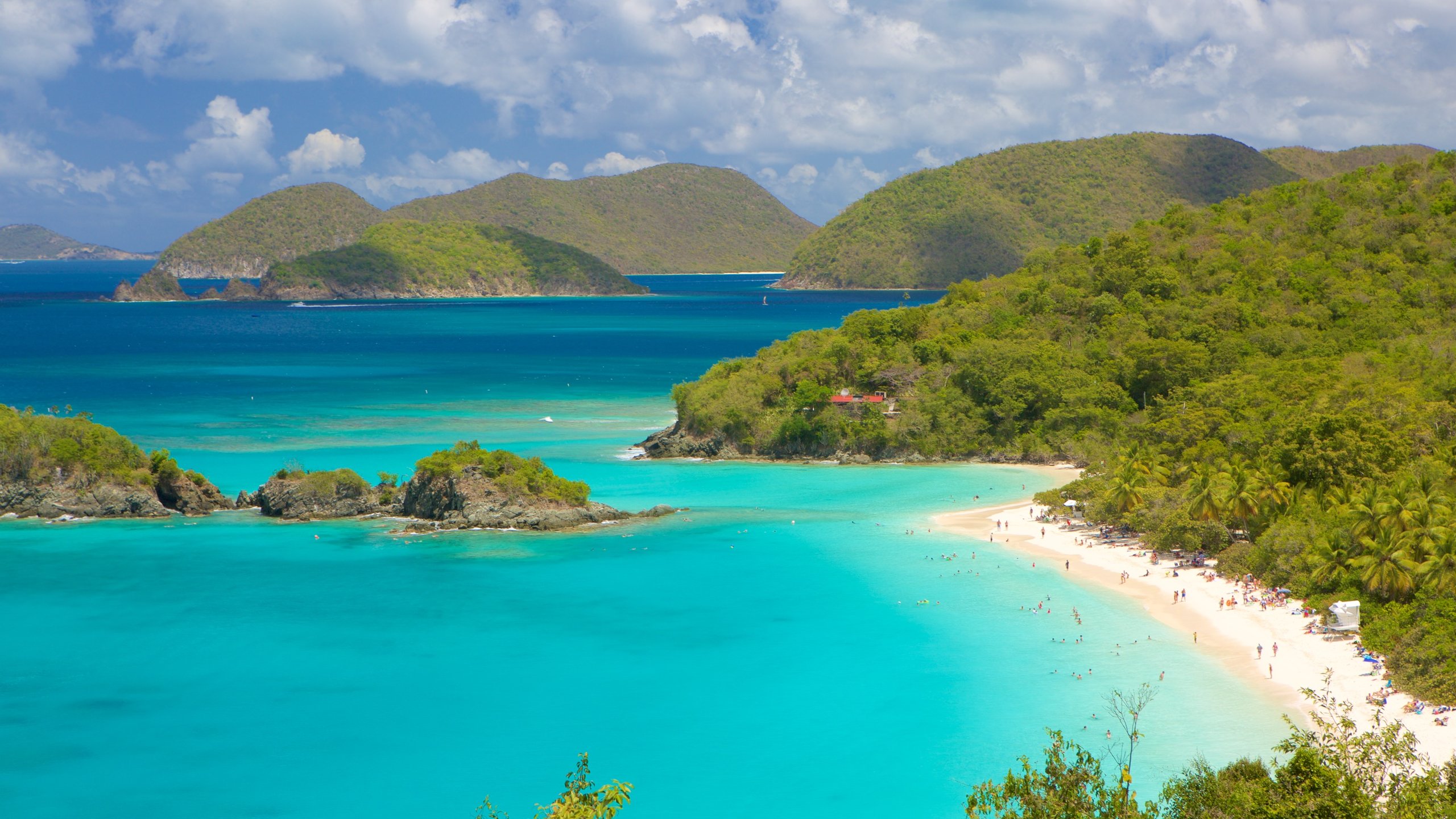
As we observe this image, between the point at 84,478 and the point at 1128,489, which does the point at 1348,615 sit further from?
the point at 84,478

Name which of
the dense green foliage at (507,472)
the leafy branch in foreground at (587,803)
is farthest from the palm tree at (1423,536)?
the dense green foliage at (507,472)

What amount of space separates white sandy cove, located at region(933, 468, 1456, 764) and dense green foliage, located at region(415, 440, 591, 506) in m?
14.6

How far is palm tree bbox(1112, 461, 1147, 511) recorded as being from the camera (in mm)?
43938

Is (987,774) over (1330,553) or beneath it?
beneath

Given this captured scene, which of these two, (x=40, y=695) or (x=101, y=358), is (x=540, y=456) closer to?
(x=40, y=695)

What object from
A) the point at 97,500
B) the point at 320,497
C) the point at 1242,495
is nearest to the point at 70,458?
the point at 97,500

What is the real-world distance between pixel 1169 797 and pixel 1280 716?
1029cm

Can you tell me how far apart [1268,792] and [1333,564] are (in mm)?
18687

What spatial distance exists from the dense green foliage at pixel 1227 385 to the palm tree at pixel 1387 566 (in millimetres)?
65

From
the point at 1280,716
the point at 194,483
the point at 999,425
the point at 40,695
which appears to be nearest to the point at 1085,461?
the point at 999,425

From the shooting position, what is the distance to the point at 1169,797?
61.4ft

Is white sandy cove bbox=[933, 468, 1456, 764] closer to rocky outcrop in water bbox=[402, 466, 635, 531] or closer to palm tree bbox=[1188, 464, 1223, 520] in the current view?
palm tree bbox=[1188, 464, 1223, 520]

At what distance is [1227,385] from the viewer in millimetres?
51781

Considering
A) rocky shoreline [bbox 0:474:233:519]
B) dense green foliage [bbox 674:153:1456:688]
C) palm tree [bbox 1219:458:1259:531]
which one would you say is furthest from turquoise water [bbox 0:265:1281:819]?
palm tree [bbox 1219:458:1259:531]
